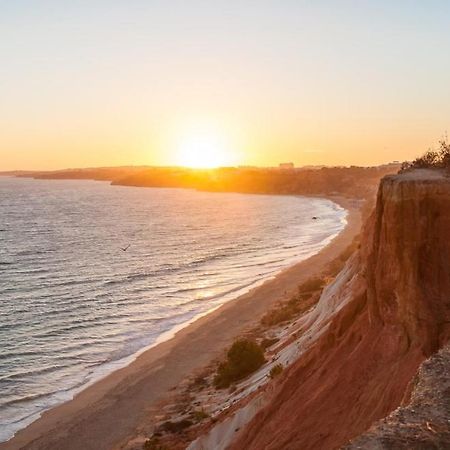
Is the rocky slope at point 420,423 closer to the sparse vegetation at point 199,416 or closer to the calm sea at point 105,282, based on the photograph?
the sparse vegetation at point 199,416

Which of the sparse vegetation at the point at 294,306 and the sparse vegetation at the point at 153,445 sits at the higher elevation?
the sparse vegetation at the point at 294,306

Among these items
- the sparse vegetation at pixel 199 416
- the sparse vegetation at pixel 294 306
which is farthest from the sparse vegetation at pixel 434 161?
the sparse vegetation at pixel 294 306

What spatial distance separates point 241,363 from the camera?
26.9m

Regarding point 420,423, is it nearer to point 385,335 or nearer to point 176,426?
point 385,335

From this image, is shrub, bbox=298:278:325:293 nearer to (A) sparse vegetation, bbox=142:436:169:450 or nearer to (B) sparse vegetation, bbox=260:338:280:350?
(B) sparse vegetation, bbox=260:338:280:350

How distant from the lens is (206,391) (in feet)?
88.3

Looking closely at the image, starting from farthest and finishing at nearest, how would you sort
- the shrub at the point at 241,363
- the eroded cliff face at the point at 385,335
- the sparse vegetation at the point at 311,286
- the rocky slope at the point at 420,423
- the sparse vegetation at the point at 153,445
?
the sparse vegetation at the point at 311,286 → the shrub at the point at 241,363 → the sparse vegetation at the point at 153,445 → the eroded cliff face at the point at 385,335 → the rocky slope at the point at 420,423

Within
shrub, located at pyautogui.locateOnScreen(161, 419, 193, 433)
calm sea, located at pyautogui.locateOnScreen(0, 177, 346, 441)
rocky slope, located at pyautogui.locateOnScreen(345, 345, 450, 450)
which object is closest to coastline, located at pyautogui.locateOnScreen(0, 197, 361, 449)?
calm sea, located at pyautogui.locateOnScreen(0, 177, 346, 441)

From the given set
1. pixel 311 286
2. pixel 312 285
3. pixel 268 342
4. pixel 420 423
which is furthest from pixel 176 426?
pixel 312 285

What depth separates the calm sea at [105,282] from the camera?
32.8 metres

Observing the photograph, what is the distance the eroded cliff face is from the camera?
47.5 feet

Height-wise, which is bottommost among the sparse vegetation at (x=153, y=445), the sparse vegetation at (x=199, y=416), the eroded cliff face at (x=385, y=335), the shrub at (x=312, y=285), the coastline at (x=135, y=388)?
the coastline at (x=135, y=388)

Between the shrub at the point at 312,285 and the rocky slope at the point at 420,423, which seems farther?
the shrub at the point at 312,285

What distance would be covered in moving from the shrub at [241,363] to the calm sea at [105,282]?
8.12 metres
